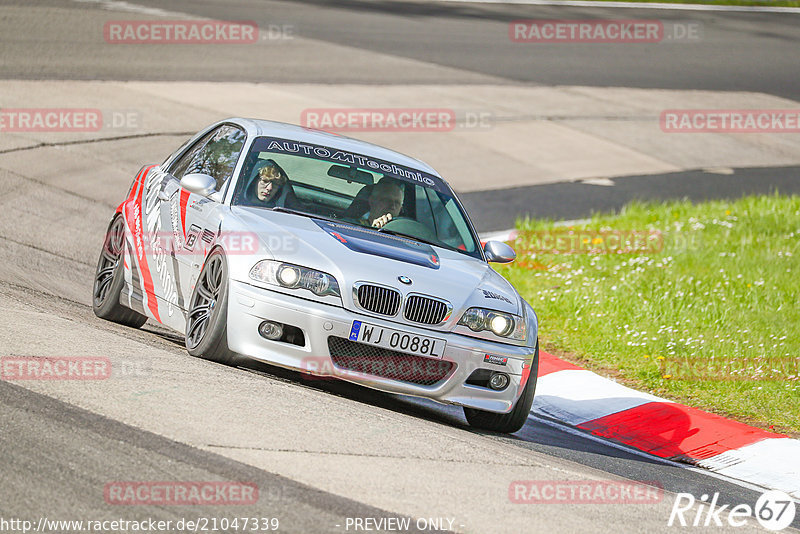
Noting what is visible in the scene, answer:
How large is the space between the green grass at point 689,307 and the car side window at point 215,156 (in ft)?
12.5

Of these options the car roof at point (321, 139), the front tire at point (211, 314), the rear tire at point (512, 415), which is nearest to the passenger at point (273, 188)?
the car roof at point (321, 139)

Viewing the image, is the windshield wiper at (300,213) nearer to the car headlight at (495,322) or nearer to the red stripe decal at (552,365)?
the car headlight at (495,322)

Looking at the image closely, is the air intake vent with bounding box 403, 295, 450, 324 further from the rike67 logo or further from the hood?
the rike67 logo

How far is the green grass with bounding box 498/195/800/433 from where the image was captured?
9703mm

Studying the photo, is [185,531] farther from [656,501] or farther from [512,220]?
[512,220]

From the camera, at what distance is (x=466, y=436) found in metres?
6.86

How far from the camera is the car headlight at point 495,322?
7.05 meters

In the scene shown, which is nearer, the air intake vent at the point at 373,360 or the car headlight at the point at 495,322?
the air intake vent at the point at 373,360

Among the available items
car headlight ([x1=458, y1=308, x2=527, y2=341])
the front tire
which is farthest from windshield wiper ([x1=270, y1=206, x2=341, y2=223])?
car headlight ([x1=458, y1=308, x2=527, y2=341])

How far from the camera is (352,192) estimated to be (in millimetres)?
8328

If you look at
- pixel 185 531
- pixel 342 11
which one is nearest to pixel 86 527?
pixel 185 531

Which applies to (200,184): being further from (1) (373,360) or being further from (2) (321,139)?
(1) (373,360)

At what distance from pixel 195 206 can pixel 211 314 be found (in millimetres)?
1122

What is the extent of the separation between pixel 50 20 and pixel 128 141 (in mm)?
7632
